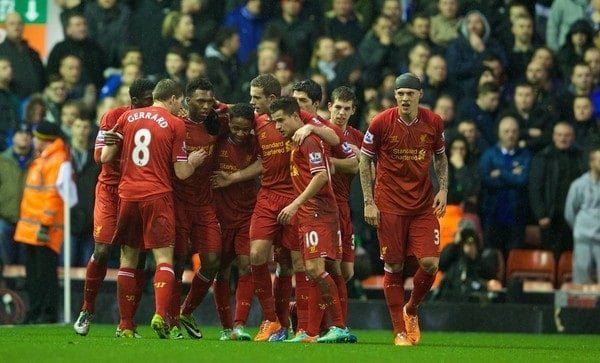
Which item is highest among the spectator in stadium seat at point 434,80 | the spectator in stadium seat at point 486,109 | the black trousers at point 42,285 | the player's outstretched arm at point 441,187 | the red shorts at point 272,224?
the spectator in stadium seat at point 434,80

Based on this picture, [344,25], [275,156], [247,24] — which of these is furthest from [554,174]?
[275,156]

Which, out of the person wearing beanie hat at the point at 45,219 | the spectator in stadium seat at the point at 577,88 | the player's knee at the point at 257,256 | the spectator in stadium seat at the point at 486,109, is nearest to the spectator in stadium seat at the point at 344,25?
the spectator in stadium seat at the point at 486,109

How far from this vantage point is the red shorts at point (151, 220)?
14.9 meters

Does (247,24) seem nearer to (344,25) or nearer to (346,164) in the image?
(344,25)

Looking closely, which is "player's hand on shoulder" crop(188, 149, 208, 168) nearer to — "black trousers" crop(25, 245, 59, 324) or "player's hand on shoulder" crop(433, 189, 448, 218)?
"player's hand on shoulder" crop(433, 189, 448, 218)

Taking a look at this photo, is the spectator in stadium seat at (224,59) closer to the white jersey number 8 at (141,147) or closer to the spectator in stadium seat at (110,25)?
the spectator in stadium seat at (110,25)

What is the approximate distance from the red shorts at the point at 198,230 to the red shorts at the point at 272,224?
0.47 m

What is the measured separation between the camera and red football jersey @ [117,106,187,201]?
14.9 metres

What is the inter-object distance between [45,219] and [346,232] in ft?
16.4

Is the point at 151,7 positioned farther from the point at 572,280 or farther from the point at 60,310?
the point at 572,280

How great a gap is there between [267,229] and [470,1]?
8.04 m

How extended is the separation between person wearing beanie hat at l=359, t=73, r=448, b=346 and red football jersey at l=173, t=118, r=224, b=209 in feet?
5.13

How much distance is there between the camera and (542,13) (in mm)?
22625

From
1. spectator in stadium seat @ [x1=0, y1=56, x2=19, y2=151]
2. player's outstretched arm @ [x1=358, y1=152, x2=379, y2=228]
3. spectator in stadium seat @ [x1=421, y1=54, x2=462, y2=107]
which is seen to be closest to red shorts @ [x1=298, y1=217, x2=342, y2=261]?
player's outstretched arm @ [x1=358, y1=152, x2=379, y2=228]
